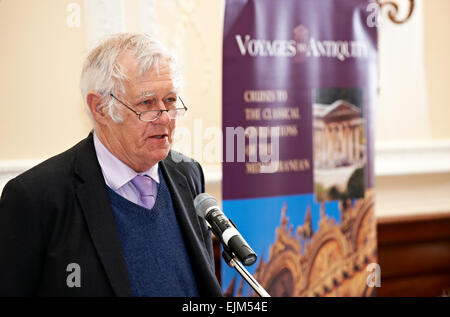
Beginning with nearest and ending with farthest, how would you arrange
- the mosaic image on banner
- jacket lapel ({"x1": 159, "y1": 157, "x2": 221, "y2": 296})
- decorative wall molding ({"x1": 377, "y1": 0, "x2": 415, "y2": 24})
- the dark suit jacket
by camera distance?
the dark suit jacket → jacket lapel ({"x1": 159, "y1": 157, "x2": 221, "y2": 296}) → the mosaic image on banner → decorative wall molding ({"x1": 377, "y1": 0, "x2": 415, "y2": 24})

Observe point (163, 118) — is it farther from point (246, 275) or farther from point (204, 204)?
point (246, 275)

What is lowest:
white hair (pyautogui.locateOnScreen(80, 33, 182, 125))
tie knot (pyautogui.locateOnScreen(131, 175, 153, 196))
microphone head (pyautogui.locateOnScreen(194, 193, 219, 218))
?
microphone head (pyautogui.locateOnScreen(194, 193, 219, 218))

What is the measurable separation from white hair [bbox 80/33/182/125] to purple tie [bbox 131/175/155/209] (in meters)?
0.21

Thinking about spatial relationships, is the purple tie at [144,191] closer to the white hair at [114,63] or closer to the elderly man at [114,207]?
the elderly man at [114,207]

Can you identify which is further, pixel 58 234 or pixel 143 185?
pixel 143 185

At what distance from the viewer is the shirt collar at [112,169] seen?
5.94ft

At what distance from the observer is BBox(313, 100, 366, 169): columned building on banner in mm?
2990

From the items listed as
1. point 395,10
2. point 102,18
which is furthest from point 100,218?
point 395,10

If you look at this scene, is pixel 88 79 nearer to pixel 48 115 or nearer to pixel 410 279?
pixel 48 115

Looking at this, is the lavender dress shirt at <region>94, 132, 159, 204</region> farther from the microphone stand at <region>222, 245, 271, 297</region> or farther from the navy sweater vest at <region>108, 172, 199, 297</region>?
the microphone stand at <region>222, 245, 271, 297</region>

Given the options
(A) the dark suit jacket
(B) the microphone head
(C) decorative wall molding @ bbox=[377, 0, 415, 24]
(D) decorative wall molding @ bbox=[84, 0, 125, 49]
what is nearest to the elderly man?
(A) the dark suit jacket

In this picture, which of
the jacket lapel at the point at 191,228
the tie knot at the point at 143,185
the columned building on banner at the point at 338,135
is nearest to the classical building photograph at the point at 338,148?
the columned building on banner at the point at 338,135

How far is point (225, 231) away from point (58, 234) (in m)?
0.50

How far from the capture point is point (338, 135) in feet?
10.00
